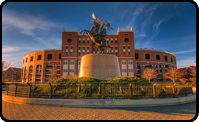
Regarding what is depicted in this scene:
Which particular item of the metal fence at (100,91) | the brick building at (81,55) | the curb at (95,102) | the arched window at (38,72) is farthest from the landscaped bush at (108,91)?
the arched window at (38,72)

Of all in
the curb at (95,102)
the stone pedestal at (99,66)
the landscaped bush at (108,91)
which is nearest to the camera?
the curb at (95,102)

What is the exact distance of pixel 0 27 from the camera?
14.1ft

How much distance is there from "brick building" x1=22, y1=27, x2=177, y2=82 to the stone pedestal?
43513 millimetres

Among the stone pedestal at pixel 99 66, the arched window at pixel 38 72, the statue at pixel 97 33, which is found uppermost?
the statue at pixel 97 33

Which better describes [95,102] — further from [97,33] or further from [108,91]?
[97,33]

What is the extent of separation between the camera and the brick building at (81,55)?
5681 cm

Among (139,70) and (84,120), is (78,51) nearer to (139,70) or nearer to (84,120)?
(139,70)

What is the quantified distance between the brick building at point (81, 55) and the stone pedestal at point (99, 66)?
143ft

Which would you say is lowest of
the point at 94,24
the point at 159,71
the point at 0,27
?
the point at 159,71

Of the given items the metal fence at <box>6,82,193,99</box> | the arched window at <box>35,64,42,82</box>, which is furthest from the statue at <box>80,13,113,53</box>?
the arched window at <box>35,64,42,82</box>

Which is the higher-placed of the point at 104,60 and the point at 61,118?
the point at 104,60

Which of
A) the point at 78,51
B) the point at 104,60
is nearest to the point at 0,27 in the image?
the point at 104,60

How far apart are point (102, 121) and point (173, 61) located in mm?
78233

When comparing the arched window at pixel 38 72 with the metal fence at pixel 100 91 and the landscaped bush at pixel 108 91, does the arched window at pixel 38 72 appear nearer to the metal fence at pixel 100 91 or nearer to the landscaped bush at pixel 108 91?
the metal fence at pixel 100 91
